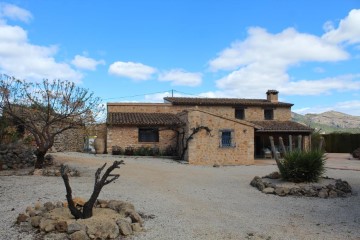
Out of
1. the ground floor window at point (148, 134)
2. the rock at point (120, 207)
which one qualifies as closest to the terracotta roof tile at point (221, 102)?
the ground floor window at point (148, 134)

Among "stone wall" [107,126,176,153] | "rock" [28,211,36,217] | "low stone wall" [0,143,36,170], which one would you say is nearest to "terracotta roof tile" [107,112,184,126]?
"stone wall" [107,126,176,153]

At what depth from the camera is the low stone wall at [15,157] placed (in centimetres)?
1593

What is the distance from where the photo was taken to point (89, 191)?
10531mm

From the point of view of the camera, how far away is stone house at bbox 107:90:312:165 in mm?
22000

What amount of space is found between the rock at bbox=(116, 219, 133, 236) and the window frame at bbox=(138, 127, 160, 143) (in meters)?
20.1

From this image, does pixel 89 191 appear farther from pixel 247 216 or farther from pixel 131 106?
pixel 131 106

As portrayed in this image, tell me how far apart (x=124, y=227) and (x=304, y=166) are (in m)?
7.40

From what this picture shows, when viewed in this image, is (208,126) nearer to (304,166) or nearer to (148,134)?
(148,134)

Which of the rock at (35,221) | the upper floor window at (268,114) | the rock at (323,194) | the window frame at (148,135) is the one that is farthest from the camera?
the upper floor window at (268,114)

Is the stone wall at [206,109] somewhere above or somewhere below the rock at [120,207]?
above

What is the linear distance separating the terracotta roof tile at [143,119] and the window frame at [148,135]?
0.65 metres

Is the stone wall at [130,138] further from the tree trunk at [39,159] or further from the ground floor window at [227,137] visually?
the tree trunk at [39,159]

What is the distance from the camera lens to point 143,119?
26969mm

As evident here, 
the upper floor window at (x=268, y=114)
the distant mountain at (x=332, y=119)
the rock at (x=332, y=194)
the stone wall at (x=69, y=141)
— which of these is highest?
the distant mountain at (x=332, y=119)
